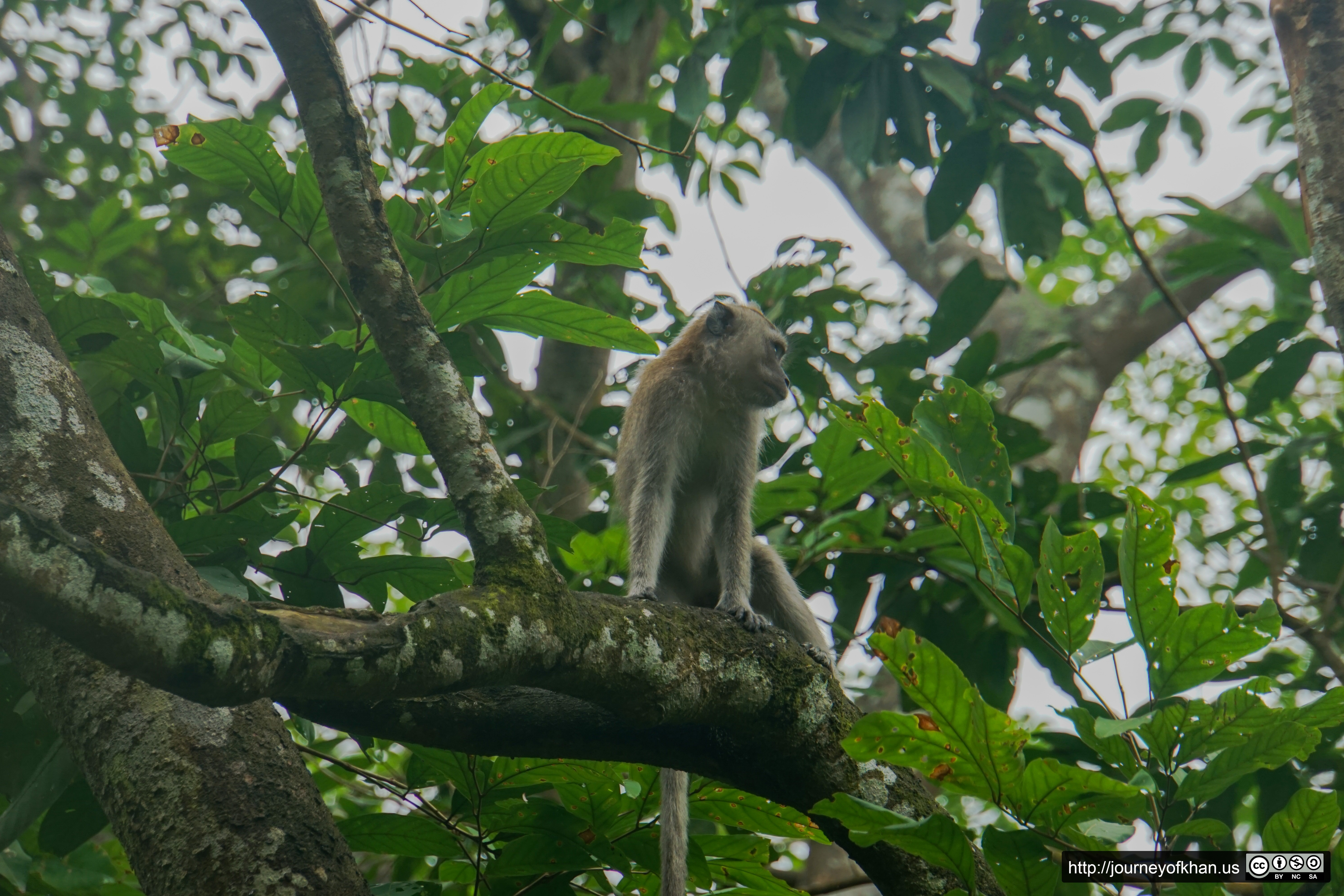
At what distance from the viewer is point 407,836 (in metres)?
2.92

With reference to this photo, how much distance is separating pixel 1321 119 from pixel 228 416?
3.43m

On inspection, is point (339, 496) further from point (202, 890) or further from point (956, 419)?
point (956, 419)

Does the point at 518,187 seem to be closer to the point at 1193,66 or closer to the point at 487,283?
the point at 487,283

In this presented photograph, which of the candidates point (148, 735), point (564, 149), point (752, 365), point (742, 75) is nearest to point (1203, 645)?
point (564, 149)

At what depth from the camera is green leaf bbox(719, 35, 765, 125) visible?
5.04 m

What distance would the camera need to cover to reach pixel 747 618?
397 cm

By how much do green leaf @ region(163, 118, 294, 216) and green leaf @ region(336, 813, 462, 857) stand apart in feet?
5.87

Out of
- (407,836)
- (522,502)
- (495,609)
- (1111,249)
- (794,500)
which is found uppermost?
(1111,249)

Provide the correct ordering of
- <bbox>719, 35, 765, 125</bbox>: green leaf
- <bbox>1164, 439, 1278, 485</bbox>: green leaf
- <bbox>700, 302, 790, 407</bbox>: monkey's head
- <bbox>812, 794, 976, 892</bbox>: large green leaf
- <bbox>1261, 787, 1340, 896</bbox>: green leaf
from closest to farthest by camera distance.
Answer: <bbox>812, 794, 976, 892</bbox>: large green leaf → <bbox>1261, 787, 1340, 896</bbox>: green leaf → <bbox>1164, 439, 1278, 485</bbox>: green leaf → <bbox>719, 35, 765, 125</bbox>: green leaf → <bbox>700, 302, 790, 407</bbox>: monkey's head

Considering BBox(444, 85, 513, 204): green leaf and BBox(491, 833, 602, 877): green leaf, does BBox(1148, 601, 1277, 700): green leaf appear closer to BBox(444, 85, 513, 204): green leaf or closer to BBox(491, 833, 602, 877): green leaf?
BBox(491, 833, 602, 877): green leaf

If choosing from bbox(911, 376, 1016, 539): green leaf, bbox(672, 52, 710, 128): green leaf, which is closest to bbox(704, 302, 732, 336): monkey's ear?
bbox(672, 52, 710, 128): green leaf

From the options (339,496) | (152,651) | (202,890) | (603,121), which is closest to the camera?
(152,651)

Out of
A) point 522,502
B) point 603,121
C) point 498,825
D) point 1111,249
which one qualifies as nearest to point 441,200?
point 522,502

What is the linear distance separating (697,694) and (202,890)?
119 cm
